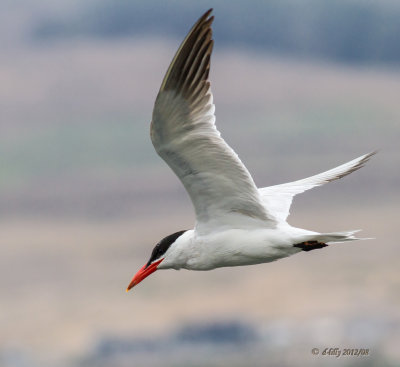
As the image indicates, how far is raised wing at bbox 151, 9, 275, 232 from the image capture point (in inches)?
524

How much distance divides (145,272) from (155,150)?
8.36 ft

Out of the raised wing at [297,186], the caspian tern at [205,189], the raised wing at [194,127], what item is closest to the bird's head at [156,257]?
the caspian tern at [205,189]

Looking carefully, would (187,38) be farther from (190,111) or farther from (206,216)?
(206,216)

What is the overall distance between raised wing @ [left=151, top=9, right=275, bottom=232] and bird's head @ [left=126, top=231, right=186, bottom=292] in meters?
1.12

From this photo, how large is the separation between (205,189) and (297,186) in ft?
11.3

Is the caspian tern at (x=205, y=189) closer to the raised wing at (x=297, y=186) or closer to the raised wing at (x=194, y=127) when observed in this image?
the raised wing at (x=194, y=127)

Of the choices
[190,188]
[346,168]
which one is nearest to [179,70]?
[190,188]

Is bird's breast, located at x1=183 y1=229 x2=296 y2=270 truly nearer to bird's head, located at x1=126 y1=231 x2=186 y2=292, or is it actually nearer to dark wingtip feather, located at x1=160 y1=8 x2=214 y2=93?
bird's head, located at x1=126 y1=231 x2=186 y2=292

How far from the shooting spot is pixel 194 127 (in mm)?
13516

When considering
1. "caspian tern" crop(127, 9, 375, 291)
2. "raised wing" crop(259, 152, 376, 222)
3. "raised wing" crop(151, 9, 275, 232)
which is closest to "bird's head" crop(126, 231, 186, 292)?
"caspian tern" crop(127, 9, 375, 291)

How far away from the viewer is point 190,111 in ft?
44.3

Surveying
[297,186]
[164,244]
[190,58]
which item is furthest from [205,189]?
[297,186]

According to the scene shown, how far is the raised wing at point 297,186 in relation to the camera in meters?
16.5

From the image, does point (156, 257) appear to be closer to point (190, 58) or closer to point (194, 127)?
Answer: point (194, 127)
